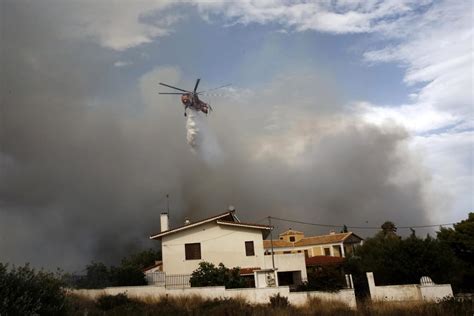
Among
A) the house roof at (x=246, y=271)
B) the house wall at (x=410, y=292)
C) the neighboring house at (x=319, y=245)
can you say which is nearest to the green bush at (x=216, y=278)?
the house roof at (x=246, y=271)

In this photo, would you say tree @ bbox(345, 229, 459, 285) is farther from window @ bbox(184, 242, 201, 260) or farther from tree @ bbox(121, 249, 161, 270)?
tree @ bbox(121, 249, 161, 270)

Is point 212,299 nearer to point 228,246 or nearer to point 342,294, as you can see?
point 342,294

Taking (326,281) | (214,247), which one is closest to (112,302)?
(214,247)

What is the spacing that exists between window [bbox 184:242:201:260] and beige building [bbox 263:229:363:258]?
92.2ft

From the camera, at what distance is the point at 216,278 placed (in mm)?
25672

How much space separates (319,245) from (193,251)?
34.3 m

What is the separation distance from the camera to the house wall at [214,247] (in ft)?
103

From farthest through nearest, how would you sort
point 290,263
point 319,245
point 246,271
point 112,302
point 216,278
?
point 319,245, point 246,271, point 290,263, point 216,278, point 112,302

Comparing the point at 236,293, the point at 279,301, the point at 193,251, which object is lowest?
→ the point at 279,301

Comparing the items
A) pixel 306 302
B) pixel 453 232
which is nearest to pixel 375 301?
pixel 306 302

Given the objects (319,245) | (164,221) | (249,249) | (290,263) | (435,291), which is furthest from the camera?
(319,245)

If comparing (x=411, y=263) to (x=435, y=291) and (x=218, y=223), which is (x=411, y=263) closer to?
(x=435, y=291)

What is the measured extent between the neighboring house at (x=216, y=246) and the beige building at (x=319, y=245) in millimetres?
27407

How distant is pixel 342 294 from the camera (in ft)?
69.0
